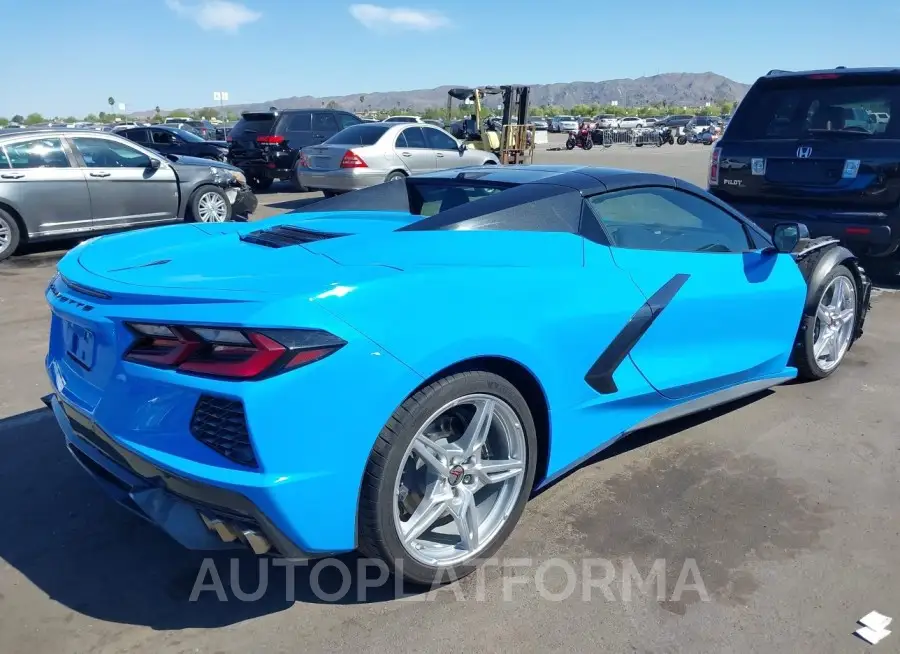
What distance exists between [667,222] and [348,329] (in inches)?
92.3

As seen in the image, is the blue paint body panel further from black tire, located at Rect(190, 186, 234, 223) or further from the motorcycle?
the motorcycle

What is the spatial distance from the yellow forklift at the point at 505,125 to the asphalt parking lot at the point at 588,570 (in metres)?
18.6

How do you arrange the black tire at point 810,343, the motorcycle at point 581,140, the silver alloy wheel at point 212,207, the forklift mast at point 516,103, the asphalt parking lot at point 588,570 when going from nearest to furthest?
the asphalt parking lot at point 588,570, the black tire at point 810,343, the silver alloy wheel at point 212,207, the forklift mast at point 516,103, the motorcycle at point 581,140

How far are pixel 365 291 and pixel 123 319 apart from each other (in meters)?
0.77

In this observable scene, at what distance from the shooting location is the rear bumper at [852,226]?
20.1 ft

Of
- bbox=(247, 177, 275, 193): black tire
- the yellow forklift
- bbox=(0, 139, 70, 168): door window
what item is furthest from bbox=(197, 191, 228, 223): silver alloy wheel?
the yellow forklift

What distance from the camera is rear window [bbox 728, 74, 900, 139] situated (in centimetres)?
618

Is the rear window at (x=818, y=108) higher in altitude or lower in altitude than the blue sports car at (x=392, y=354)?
higher

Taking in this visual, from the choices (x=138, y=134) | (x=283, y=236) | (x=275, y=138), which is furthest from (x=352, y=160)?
(x=283, y=236)

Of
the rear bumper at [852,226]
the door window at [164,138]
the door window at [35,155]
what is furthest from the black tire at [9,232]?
the door window at [164,138]

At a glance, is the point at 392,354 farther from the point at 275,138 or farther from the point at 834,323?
the point at 275,138

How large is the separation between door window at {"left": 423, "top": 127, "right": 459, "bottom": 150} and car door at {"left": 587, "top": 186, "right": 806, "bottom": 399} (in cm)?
979

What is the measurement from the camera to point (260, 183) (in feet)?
52.4

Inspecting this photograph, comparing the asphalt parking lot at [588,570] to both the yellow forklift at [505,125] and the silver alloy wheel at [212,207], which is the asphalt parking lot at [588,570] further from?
the yellow forklift at [505,125]
